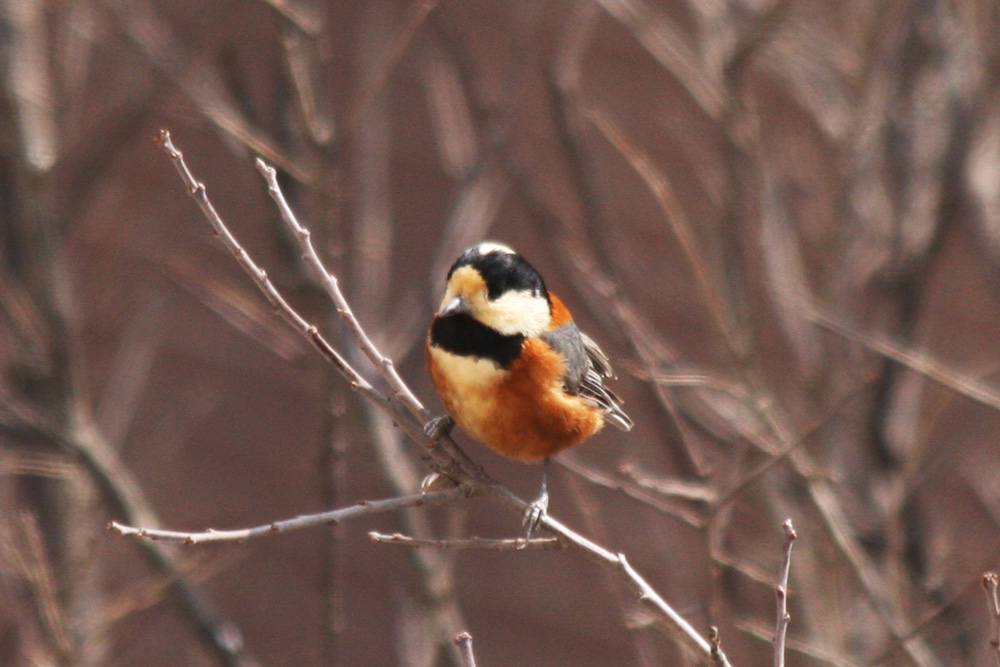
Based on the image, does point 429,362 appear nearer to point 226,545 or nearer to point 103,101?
point 226,545

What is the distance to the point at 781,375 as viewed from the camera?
6.44 meters

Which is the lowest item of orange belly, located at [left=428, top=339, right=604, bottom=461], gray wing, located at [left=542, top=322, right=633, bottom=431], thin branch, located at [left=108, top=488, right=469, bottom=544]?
thin branch, located at [left=108, top=488, right=469, bottom=544]

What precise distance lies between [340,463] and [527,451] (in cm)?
73

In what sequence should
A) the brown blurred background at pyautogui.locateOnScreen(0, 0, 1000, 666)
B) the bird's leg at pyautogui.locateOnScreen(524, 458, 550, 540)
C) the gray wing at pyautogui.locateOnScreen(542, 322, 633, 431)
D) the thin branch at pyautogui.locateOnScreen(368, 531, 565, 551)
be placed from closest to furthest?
the thin branch at pyautogui.locateOnScreen(368, 531, 565, 551) < the bird's leg at pyautogui.locateOnScreen(524, 458, 550, 540) < the gray wing at pyautogui.locateOnScreen(542, 322, 633, 431) < the brown blurred background at pyautogui.locateOnScreen(0, 0, 1000, 666)

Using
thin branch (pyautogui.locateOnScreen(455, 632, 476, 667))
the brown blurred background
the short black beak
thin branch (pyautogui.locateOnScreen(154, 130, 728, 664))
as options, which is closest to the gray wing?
the brown blurred background

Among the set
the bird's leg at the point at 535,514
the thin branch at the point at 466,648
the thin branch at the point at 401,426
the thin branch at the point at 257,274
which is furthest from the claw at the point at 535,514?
the thin branch at the point at 466,648

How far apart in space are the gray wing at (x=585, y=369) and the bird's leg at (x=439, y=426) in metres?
0.35

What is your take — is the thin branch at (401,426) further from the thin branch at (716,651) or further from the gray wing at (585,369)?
the gray wing at (585,369)

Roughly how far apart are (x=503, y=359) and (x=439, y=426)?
0.25 metres

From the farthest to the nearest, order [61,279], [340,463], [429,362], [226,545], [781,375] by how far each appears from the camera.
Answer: [781,375]
[226,545]
[61,279]
[340,463]
[429,362]

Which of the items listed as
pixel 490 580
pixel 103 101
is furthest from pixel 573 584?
pixel 103 101

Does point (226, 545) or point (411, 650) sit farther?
point (226, 545)

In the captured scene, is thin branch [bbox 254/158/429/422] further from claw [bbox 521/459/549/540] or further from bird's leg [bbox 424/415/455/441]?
claw [bbox 521/459/549/540]

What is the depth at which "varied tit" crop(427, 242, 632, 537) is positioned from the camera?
9.54ft
